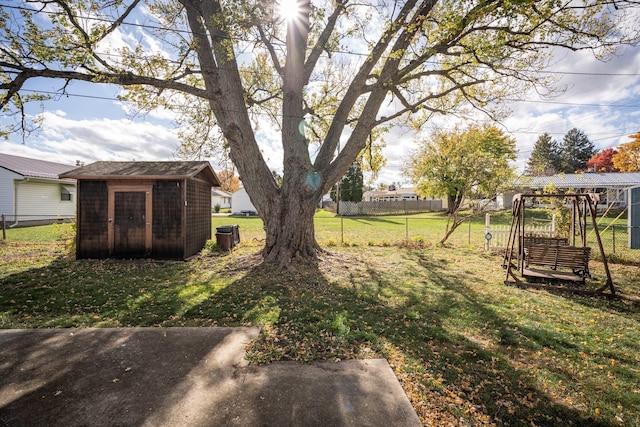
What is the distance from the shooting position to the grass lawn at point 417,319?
2588mm

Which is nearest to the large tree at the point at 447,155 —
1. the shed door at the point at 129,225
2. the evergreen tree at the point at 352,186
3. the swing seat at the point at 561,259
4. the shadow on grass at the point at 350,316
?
the evergreen tree at the point at 352,186

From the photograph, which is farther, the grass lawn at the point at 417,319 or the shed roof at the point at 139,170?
the shed roof at the point at 139,170

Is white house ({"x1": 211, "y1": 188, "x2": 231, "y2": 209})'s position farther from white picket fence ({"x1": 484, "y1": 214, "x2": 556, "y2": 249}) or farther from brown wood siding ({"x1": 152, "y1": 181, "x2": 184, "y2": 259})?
white picket fence ({"x1": 484, "y1": 214, "x2": 556, "y2": 249})

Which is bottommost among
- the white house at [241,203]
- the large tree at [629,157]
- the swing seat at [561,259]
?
the swing seat at [561,259]

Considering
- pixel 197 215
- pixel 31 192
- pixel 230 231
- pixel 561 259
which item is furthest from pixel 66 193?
pixel 561 259

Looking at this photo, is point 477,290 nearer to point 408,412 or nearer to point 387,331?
point 387,331

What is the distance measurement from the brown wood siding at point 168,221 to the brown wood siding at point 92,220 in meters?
1.58

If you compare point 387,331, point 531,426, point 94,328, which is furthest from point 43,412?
point 531,426

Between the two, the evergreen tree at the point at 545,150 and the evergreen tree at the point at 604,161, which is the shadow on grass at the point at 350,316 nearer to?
the evergreen tree at the point at 604,161

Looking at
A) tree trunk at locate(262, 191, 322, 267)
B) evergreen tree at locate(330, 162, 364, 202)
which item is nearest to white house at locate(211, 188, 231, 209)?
evergreen tree at locate(330, 162, 364, 202)

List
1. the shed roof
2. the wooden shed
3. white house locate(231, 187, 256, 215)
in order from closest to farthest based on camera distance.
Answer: the shed roof, the wooden shed, white house locate(231, 187, 256, 215)

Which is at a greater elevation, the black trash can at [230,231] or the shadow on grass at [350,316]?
the black trash can at [230,231]

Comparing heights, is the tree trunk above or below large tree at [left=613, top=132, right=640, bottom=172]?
below

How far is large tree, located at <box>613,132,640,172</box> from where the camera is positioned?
30294 millimetres
